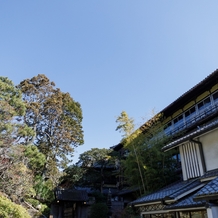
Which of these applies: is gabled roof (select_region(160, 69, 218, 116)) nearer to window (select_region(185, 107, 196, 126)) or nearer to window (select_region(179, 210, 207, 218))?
window (select_region(185, 107, 196, 126))

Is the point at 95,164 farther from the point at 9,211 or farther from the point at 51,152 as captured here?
the point at 9,211

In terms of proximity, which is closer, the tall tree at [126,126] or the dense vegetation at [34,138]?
→ the tall tree at [126,126]

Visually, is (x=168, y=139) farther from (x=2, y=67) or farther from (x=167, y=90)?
(x=2, y=67)

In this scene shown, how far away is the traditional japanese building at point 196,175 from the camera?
5309 millimetres

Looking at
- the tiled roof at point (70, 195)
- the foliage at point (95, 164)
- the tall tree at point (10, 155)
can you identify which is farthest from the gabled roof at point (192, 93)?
the tall tree at point (10, 155)

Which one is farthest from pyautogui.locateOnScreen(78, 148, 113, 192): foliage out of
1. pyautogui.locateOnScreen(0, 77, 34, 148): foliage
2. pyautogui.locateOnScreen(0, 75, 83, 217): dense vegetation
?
pyautogui.locateOnScreen(0, 77, 34, 148): foliage

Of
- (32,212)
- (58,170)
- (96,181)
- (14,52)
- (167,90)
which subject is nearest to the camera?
(14,52)

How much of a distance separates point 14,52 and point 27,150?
19.6ft

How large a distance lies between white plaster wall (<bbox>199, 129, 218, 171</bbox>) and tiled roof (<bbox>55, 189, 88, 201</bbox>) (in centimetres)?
1139

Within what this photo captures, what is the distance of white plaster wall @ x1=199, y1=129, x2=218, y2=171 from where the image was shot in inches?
284

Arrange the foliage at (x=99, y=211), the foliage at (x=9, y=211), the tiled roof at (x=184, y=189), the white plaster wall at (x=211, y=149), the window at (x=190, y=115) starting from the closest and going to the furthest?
the tiled roof at (x=184, y=189) → the white plaster wall at (x=211, y=149) → the foliage at (x=9, y=211) → the window at (x=190, y=115) → the foliage at (x=99, y=211)

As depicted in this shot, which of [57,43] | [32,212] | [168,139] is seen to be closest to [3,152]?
[32,212]

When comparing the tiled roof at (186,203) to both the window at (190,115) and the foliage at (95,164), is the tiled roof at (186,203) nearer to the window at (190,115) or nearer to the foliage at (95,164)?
the window at (190,115)

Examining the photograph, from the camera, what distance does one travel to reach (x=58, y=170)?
53.7ft
